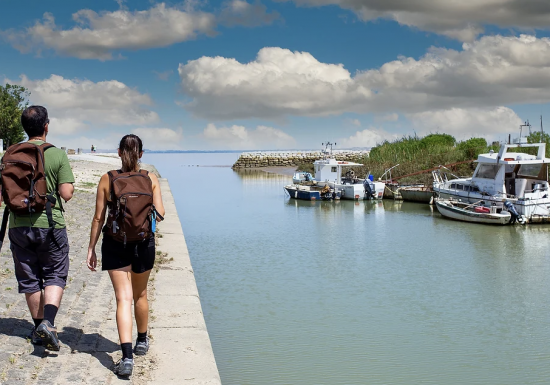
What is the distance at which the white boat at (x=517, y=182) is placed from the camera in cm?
2547

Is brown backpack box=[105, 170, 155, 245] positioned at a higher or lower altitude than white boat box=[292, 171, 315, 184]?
higher

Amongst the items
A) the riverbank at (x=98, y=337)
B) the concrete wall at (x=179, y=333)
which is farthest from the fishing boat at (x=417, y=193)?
the riverbank at (x=98, y=337)

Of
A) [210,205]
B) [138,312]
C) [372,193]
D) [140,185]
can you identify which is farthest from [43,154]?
[372,193]

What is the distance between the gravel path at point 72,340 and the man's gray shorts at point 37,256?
0.63 metres

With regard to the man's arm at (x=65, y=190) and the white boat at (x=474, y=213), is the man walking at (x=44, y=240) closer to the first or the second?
the man's arm at (x=65, y=190)

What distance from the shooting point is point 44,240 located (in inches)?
215

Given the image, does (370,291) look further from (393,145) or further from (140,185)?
(393,145)

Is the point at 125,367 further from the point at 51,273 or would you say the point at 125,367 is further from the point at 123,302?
the point at 51,273

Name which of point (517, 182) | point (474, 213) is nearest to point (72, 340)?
point (474, 213)

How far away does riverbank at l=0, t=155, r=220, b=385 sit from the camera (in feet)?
17.1

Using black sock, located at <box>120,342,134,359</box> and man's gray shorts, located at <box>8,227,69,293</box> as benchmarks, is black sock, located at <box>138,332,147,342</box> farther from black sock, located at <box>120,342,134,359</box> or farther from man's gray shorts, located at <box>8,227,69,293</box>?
man's gray shorts, located at <box>8,227,69,293</box>

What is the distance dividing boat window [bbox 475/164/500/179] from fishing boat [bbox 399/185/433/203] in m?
5.98

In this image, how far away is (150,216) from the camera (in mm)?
5160

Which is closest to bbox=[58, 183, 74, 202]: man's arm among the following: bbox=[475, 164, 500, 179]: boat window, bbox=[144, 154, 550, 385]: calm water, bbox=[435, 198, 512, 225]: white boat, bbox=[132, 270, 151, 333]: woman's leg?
bbox=[132, 270, 151, 333]: woman's leg
